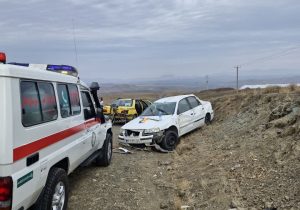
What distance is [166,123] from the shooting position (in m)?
12.1

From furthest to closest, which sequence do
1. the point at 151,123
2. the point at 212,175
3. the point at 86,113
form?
the point at 151,123 → the point at 212,175 → the point at 86,113

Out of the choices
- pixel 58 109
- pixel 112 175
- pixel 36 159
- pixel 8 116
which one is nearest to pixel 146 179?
pixel 112 175

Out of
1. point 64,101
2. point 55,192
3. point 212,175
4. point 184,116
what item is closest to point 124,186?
point 212,175

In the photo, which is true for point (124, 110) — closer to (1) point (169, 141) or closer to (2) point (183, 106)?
(2) point (183, 106)

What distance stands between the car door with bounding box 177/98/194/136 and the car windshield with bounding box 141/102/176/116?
0.24 m

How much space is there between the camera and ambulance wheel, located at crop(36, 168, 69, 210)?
4.88m

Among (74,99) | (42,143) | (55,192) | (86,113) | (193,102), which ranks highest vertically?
(74,99)

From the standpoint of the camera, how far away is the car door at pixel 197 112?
1404cm

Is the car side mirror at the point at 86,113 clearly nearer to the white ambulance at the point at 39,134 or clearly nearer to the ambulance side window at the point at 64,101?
the white ambulance at the point at 39,134

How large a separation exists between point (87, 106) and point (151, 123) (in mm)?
4914

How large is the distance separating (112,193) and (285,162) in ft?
10.8

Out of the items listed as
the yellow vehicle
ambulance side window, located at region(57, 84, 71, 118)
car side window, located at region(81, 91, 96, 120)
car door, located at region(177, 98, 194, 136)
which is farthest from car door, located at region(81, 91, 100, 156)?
the yellow vehicle

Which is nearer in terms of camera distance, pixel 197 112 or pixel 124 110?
pixel 197 112

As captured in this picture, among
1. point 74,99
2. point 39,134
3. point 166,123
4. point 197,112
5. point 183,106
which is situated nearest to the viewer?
point 39,134
